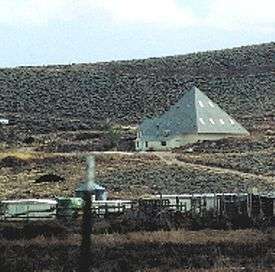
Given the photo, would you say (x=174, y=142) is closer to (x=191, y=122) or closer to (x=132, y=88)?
(x=191, y=122)

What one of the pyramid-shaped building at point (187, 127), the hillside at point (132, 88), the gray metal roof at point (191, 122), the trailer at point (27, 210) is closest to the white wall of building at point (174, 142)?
the pyramid-shaped building at point (187, 127)

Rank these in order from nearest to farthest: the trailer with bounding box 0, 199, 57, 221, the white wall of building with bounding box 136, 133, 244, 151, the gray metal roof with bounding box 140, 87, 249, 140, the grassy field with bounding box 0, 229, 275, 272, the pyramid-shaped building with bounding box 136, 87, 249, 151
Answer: the grassy field with bounding box 0, 229, 275, 272
the trailer with bounding box 0, 199, 57, 221
the white wall of building with bounding box 136, 133, 244, 151
the pyramid-shaped building with bounding box 136, 87, 249, 151
the gray metal roof with bounding box 140, 87, 249, 140

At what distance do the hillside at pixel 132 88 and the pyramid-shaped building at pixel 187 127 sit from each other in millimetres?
8411

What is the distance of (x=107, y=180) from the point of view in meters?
48.1

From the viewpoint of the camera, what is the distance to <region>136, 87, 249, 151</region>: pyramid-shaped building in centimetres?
7106

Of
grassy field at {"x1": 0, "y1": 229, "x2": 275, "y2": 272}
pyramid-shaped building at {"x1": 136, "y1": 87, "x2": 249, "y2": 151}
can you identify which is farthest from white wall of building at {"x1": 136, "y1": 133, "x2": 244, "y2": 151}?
grassy field at {"x1": 0, "y1": 229, "x2": 275, "y2": 272}

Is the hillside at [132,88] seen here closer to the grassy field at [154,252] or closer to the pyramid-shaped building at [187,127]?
the pyramid-shaped building at [187,127]

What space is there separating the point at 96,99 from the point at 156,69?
697 inches

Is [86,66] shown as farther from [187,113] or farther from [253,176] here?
[253,176]

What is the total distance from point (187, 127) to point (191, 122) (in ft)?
2.92

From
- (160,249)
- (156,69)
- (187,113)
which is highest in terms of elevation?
(156,69)

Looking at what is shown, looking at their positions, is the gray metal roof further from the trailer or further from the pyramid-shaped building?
the trailer

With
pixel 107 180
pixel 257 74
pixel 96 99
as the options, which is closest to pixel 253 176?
pixel 107 180

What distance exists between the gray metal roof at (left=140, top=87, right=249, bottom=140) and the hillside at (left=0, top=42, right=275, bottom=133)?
806 centimetres
